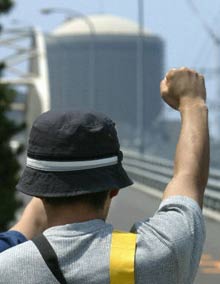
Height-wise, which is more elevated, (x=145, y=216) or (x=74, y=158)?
(x=74, y=158)

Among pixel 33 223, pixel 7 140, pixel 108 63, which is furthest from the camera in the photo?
pixel 108 63

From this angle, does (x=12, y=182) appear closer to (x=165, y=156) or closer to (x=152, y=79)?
(x=165, y=156)

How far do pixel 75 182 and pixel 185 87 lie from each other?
16.9 inches

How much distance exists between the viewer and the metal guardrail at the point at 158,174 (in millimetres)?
21125

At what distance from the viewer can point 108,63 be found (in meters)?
121

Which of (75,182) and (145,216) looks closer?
(75,182)

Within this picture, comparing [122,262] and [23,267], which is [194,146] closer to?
[122,262]

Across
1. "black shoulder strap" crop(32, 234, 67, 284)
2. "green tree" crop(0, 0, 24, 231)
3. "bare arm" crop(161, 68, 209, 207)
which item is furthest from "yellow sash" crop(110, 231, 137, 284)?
"green tree" crop(0, 0, 24, 231)

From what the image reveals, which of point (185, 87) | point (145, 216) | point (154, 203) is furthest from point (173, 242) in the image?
point (154, 203)

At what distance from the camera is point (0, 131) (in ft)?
84.7

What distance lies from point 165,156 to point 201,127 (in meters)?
29.1

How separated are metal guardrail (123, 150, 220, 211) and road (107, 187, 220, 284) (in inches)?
19.4

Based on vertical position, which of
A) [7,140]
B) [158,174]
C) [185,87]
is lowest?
[158,174]

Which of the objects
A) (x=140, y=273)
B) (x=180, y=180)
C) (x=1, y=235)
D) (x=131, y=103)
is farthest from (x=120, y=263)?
(x=131, y=103)
